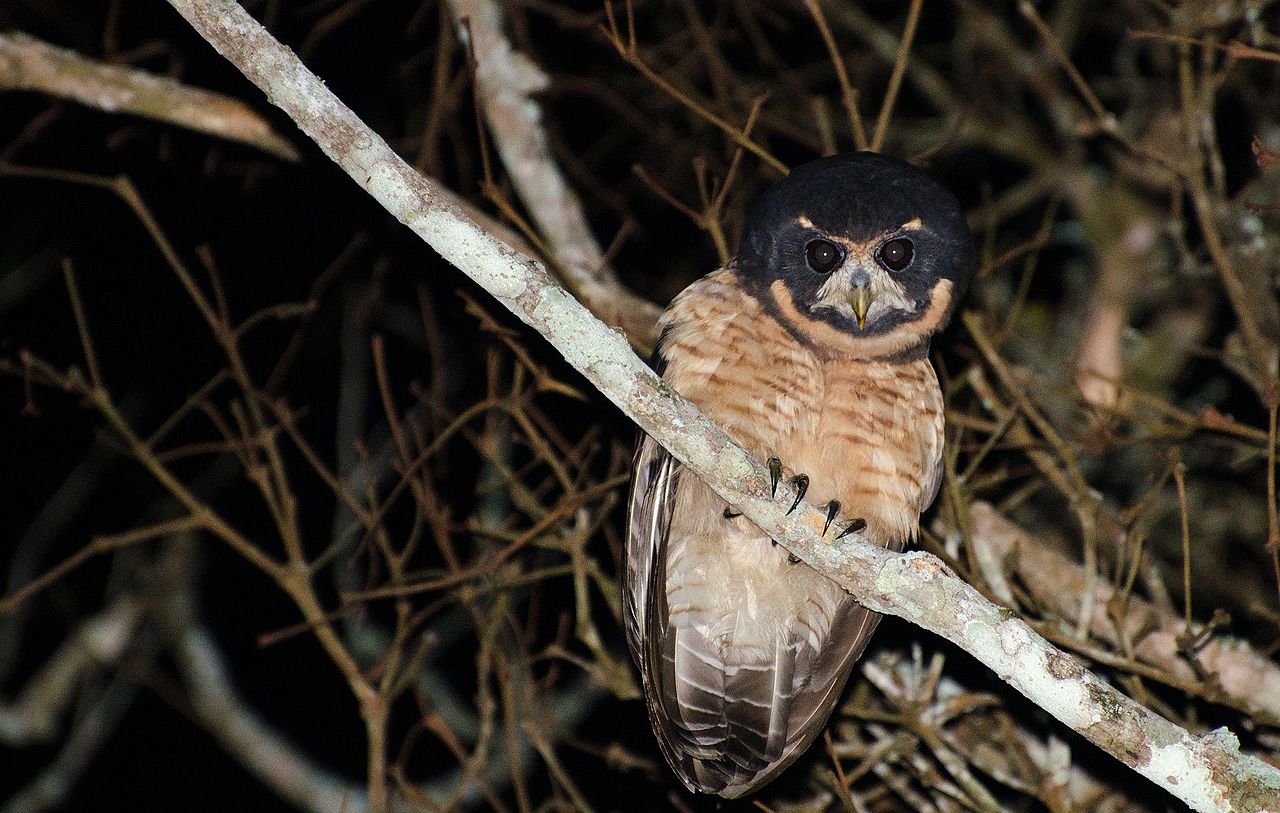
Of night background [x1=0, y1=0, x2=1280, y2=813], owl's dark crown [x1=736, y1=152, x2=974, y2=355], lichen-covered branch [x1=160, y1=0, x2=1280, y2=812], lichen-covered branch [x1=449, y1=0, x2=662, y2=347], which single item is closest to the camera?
lichen-covered branch [x1=160, y1=0, x2=1280, y2=812]

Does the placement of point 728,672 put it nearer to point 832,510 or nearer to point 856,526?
point 856,526

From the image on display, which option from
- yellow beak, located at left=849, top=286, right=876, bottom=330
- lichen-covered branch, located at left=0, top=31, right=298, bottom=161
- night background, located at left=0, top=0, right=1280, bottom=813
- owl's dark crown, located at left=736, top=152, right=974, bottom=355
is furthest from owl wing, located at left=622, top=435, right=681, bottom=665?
lichen-covered branch, located at left=0, top=31, right=298, bottom=161

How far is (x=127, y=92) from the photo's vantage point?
4484 mm

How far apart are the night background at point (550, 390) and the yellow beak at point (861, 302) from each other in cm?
48

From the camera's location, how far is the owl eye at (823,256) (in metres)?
3.95

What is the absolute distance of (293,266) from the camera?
7934 millimetres

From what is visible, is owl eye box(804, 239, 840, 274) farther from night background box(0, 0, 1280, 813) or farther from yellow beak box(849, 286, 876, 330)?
night background box(0, 0, 1280, 813)

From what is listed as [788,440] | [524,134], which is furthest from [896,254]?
[524,134]

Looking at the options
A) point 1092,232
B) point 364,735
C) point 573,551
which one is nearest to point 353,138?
point 573,551

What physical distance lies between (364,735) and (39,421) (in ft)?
11.2

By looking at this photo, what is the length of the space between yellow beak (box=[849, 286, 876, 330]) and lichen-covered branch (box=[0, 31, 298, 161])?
223 cm

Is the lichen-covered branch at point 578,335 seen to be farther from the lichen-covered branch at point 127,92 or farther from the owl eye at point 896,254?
the lichen-covered branch at point 127,92

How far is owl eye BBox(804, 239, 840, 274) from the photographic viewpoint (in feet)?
12.9

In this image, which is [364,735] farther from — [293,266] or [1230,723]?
[1230,723]
